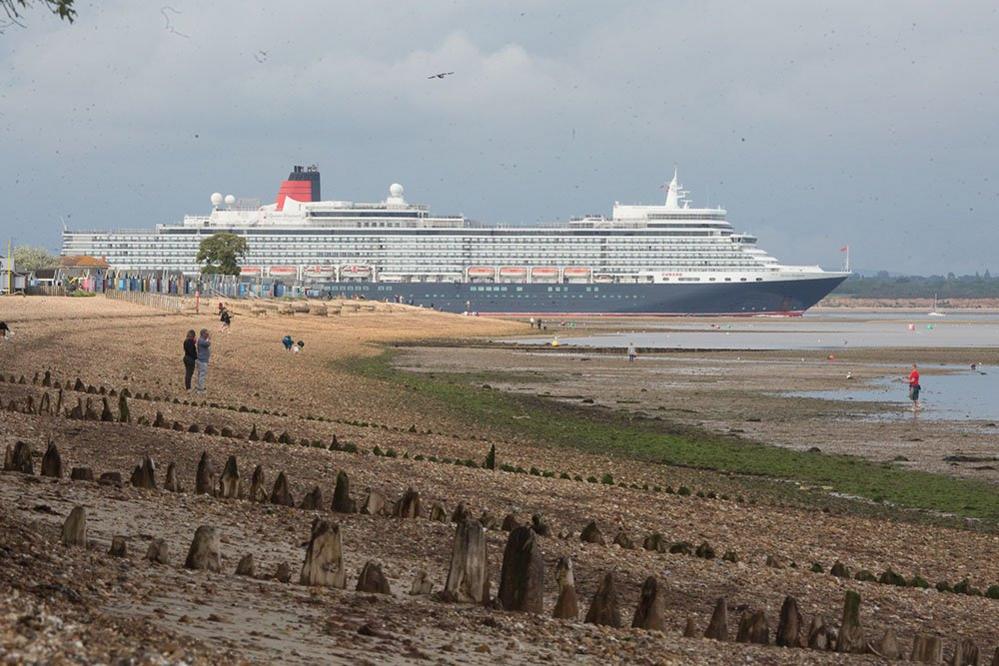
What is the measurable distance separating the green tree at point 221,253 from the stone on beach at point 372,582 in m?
115

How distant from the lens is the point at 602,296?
13500cm

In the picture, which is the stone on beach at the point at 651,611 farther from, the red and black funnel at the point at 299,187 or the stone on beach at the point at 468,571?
the red and black funnel at the point at 299,187

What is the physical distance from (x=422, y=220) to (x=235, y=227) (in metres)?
17.5

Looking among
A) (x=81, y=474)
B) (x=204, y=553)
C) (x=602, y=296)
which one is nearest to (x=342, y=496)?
(x=81, y=474)

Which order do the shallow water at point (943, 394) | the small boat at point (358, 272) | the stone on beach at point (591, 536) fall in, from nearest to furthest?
the stone on beach at point (591, 536) → the shallow water at point (943, 394) → the small boat at point (358, 272)

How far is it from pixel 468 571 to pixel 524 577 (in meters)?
0.29

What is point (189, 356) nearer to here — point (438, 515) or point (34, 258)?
point (438, 515)

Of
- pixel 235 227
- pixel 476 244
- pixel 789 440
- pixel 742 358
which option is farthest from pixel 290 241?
pixel 789 440

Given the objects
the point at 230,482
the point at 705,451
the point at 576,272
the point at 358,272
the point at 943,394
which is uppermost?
the point at 576,272

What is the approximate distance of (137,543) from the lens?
328 inches

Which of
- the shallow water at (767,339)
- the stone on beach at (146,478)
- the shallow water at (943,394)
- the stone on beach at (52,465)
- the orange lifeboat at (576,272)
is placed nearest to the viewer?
the stone on beach at (52,465)

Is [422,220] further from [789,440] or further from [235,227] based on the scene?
[789,440]

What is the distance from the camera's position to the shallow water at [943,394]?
32438 mm

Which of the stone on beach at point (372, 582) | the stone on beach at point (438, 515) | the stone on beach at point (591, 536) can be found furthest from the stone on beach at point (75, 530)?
the stone on beach at point (591, 536)
